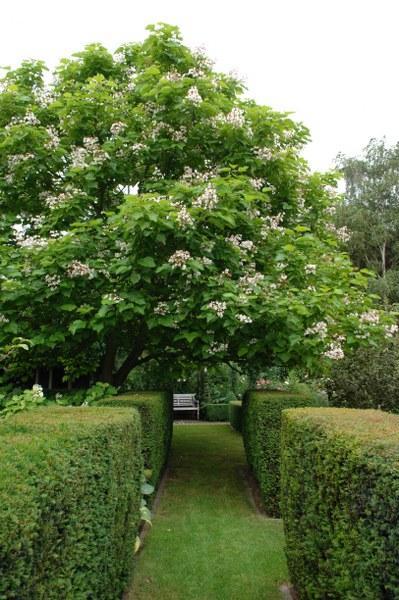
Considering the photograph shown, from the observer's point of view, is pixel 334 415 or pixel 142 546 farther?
pixel 142 546

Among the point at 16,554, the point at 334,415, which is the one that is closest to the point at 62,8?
the point at 334,415

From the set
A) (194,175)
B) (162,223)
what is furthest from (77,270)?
(194,175)

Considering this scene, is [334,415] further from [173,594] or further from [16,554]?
[16,554]

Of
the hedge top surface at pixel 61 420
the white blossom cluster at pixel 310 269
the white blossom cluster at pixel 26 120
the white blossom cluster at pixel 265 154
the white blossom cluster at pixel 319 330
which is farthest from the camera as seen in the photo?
the white blossom cluster at pixel 26 120

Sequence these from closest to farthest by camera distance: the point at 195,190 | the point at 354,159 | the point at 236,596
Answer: the point at 236,596 → the point at 195,190 → the point at 354,159

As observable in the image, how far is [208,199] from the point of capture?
6957 mm

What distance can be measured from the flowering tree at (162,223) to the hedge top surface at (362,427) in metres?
2.77

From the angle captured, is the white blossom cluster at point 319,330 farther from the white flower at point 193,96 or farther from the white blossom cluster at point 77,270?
the white flower at point 193,96

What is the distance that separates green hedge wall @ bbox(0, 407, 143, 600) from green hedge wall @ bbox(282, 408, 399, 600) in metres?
1.34

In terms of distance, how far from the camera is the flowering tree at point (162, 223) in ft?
A: 23.9

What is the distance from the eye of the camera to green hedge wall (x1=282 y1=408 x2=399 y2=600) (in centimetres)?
249

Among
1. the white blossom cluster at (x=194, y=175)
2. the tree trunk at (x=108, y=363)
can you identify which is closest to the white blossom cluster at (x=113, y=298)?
the white blossom cluster at (x=194, y=175)

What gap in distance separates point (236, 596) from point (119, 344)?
222 inches

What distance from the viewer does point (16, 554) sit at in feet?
6.06
